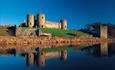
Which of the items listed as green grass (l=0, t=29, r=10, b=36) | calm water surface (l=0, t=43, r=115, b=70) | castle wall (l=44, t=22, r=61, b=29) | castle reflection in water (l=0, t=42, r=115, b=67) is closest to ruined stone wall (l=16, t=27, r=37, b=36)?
green grass (l=0, t=29, r=10, b=36)

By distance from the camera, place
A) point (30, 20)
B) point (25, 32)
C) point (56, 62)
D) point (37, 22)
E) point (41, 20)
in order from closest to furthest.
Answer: point (56, 62) < point (25, 32) < point (30, 20) < point (41, 20) < point (37, 22)

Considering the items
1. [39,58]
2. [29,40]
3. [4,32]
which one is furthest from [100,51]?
[4,32]

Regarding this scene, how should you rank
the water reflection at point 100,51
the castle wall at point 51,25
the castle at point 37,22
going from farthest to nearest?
the castle wall at point 51,25 → the castle at point 37,22 → the water reflection at point 100,51

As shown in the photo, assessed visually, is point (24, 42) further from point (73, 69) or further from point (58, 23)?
point (73, 69)

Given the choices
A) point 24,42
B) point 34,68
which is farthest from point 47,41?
point 34,68

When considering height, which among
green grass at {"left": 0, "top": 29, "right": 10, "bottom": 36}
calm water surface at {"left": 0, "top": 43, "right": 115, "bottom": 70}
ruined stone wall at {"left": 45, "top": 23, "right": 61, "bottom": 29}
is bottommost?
calm water surface at {"left": 0, "top": 43, "right": 115, "bottom": 70}

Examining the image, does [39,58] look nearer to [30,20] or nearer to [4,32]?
[4,32]

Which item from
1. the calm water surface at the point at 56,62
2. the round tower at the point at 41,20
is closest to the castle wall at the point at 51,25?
the round tower at the point at 41,20

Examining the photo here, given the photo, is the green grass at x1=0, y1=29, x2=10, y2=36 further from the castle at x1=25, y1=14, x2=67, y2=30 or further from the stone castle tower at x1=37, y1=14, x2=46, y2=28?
the stone castle tower at x1=37, y1=14, x2=46, y2=28

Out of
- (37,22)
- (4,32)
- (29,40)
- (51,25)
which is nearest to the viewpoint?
(29,40)

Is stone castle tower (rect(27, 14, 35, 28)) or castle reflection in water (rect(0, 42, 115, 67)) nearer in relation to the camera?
castle reflection in water (rect(0, 42, 115, 67))

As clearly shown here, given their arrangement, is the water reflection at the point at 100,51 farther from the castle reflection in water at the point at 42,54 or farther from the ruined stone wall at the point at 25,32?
the ruined stone wall at the point at 25,32

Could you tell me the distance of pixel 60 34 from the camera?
6075 cm

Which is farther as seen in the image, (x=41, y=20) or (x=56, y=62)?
(x=41, y=20)
